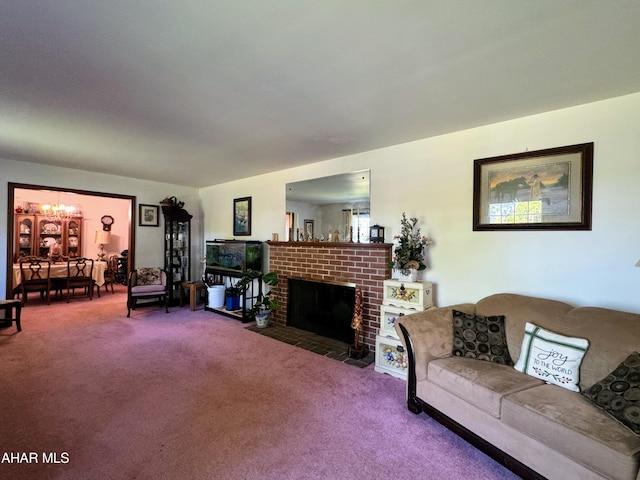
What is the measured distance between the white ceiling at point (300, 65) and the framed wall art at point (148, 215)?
256 cm

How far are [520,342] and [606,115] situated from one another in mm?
1859

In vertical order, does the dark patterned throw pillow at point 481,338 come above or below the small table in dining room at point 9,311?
above

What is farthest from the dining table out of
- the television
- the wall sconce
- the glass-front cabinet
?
the wall sconce

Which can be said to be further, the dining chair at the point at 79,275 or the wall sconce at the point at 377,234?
the dining chair at the point at 79,275

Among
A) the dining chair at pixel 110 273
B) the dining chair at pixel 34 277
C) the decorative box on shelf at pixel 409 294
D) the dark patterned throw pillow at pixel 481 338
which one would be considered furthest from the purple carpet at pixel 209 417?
the dining chair at pixel 110 273

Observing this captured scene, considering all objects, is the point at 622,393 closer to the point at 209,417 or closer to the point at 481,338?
the point at 481,338

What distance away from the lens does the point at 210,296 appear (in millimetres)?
5207

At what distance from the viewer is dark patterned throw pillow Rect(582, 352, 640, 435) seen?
4.83 feet

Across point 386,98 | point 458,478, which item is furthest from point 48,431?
point 386,98

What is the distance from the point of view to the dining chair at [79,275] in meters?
6.05

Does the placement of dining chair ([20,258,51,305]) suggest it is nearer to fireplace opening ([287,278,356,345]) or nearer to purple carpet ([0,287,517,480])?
purple carpet ([0,287,517,480])

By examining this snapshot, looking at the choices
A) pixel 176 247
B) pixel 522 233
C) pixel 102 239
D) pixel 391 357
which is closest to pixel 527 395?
pixel 391 357

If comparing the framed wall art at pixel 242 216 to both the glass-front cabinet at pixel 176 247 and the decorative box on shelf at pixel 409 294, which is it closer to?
the glass-front cabinet at pixel 176 247

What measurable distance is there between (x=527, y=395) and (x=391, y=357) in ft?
4.35
